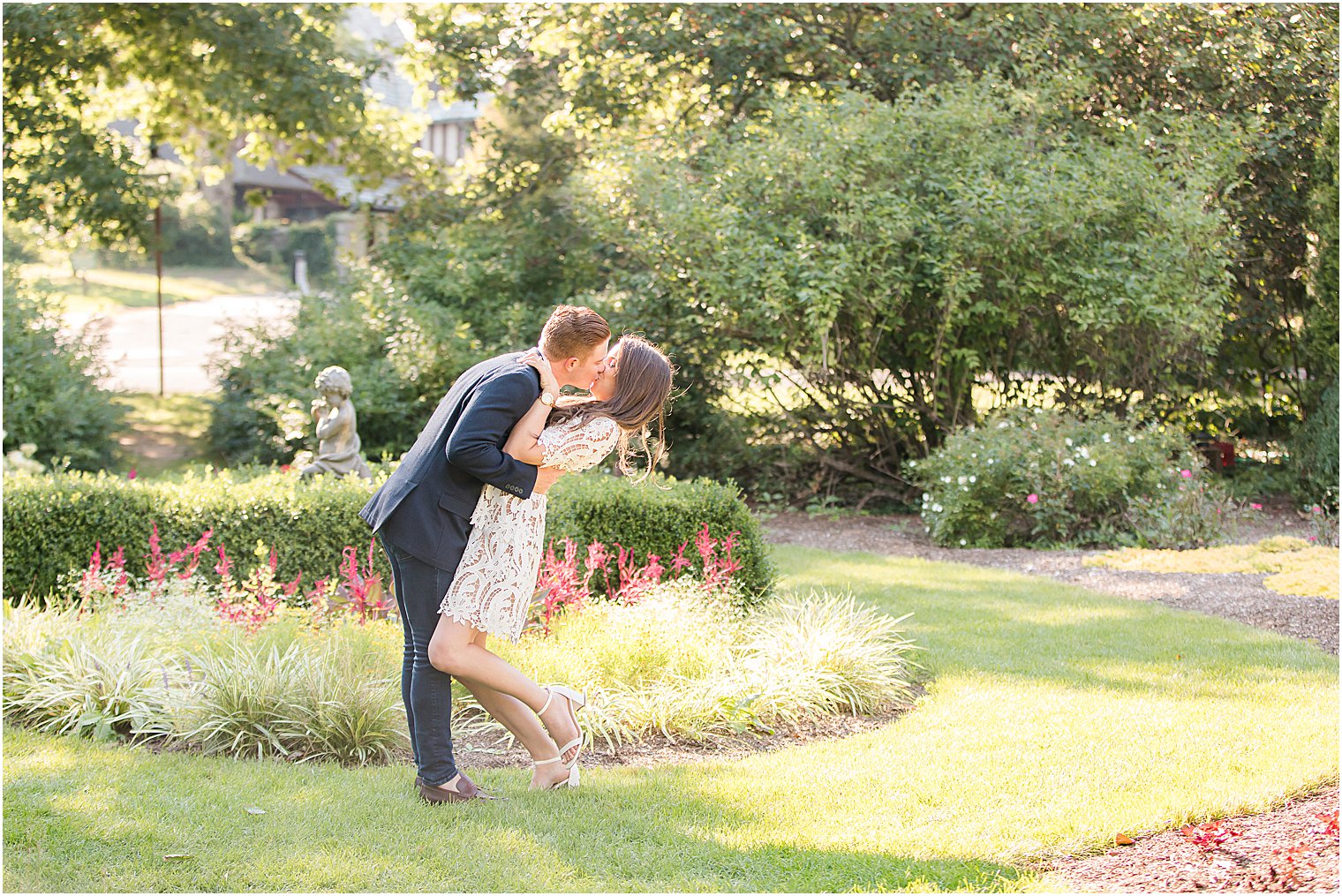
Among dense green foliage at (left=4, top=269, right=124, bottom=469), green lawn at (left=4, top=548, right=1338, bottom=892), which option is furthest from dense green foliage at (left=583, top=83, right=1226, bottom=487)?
dense green foliage at (left=4, top=269, right=124, bottom=469)

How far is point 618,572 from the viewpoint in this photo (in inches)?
260

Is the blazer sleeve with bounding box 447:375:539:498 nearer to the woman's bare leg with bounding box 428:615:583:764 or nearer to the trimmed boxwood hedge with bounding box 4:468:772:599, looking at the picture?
the woman's bare leg with bounding box 428:615:583:764

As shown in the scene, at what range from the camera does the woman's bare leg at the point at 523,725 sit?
12.3 feet

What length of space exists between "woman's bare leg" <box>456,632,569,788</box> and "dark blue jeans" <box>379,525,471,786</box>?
11cm

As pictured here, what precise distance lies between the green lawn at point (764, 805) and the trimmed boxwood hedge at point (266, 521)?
5.94ft

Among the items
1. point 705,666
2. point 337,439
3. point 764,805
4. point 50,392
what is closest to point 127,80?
point 50,392

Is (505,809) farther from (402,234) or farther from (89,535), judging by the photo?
(402,234)

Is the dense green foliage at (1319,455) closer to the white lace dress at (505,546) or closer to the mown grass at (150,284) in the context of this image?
the white lace dress at (505,546)

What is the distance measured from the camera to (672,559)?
21.3 ft

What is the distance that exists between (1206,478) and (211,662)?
825cm

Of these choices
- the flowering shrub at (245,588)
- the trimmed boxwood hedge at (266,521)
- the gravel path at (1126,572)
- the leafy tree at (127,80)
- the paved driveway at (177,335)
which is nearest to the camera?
the flowering shrub at (245,588)

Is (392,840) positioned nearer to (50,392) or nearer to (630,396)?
(630,396)

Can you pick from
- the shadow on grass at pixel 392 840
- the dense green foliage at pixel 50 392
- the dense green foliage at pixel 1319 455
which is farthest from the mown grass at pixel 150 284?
the shadow on grass at pixel 392 840

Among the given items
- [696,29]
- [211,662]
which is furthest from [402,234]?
[211,662]
